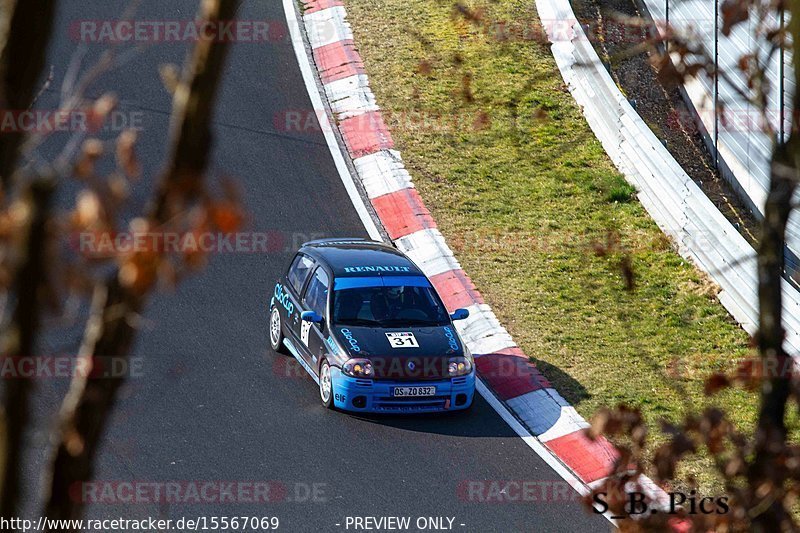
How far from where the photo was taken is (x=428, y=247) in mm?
14336

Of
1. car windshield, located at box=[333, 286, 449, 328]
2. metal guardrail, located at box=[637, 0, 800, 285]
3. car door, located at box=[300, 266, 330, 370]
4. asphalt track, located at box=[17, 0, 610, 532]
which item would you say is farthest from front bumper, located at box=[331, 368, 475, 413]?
metal guardrail, located at box=[637, 0, 800, 285]

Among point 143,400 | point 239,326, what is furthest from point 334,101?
point 143,400

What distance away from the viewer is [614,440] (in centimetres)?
1120

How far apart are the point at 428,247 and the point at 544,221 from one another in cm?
180

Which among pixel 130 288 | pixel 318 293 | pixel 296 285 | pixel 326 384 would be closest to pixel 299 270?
pixel 296 285

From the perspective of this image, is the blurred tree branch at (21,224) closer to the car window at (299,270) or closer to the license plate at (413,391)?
the license plate at (413,391)

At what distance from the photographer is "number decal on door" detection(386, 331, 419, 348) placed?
11266 millimetres

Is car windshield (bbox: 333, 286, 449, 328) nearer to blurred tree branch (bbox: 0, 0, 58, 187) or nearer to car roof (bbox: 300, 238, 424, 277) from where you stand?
car roof (bbox: 300, 238, 424, 277)

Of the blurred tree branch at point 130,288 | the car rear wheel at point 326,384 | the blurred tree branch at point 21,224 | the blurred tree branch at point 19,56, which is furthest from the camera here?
the car rear wheel at point 326,384

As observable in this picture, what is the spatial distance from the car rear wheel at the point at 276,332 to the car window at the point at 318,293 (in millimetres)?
543

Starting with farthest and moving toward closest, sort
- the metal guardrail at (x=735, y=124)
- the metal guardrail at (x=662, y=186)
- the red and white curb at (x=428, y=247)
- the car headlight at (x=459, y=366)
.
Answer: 1. the metal guardrail at (x=735, y=124)
2. the metal guardrail at (x=662, y=186)
3. the car headlight at (x=459, y=366)
4. the red and white curb at (x=428, y=247)

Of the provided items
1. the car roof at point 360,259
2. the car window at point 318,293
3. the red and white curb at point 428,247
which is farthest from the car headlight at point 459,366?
the car window at point 318,293

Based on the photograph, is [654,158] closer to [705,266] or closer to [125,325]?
[705,266]

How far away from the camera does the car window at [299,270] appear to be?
12.4 meters
